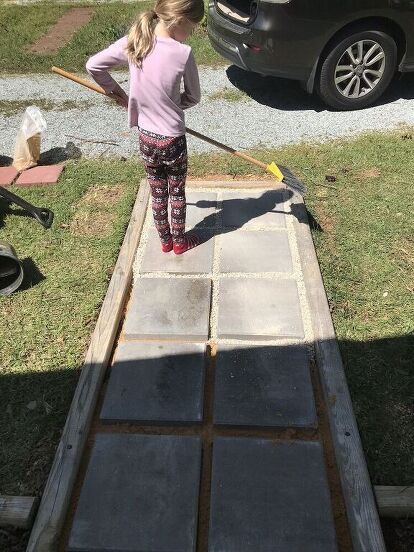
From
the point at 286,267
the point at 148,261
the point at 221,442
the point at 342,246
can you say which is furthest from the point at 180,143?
the point at 221,442

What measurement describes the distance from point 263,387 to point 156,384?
604mm

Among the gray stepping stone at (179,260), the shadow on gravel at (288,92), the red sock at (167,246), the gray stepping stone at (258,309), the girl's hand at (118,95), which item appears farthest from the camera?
the shadow on gravel at (288,92)

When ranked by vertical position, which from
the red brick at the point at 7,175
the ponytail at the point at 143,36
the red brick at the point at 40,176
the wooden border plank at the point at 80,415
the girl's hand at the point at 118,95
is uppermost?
the ponytail at the point at 143,36

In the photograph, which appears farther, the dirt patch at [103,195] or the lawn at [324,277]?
the dirt patch at [103,195]

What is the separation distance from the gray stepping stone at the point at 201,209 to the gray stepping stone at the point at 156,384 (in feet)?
4.62

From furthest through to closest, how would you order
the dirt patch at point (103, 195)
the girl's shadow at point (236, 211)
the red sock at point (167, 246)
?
the dirt patch at point (103, 195) < the girl's shadow at point (236, 211) < the red sock at point (167, 246)

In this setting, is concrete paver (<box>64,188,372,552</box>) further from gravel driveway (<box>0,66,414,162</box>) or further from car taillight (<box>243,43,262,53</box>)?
car taillight (<box>243,43,262,53</box>)

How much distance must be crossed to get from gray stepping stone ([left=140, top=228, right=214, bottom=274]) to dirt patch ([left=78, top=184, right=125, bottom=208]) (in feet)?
2.78

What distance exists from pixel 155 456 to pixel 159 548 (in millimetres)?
425

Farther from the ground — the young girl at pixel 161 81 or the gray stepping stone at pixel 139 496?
the young girl at pixel 161 81

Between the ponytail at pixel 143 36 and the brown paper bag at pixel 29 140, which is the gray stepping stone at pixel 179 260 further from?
the brown paper bag at pixel 29 140

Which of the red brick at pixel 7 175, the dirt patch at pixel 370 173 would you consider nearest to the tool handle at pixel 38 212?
the red brick at pixel 7 175

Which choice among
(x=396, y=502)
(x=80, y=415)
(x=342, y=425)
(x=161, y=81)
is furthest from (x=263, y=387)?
(x=161, y=81)

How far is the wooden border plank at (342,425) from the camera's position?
2029mm
